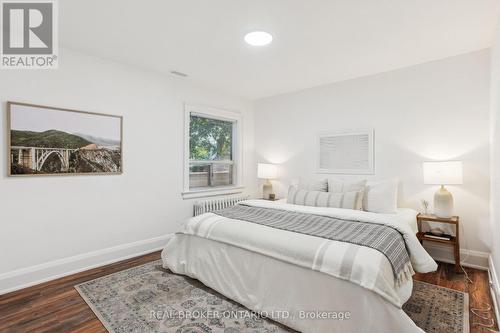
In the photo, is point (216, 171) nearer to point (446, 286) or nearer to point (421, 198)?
point (421, 198)

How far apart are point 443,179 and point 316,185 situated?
4.63 ft

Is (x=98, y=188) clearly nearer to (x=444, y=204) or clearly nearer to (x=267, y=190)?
(x=267, y=190)

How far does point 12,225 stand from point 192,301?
1866 mm

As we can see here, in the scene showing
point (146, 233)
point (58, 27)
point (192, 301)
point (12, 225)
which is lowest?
point (192, 301)

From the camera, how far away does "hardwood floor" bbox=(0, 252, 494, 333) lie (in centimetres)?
195

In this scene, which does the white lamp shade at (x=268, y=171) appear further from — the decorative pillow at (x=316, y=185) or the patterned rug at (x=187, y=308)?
the patterned rug at (x=187, y=308)

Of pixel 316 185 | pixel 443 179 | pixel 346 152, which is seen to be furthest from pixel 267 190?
pixel 443 179

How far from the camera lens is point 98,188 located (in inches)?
119

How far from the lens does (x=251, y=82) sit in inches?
157

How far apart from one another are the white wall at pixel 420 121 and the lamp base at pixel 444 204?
0.23 meters

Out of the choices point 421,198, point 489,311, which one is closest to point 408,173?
point 421,198

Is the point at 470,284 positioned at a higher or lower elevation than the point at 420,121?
lower

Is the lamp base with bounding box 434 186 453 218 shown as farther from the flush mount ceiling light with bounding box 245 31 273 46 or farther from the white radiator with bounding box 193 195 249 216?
the white radiator with bounding box 193 195 249 216

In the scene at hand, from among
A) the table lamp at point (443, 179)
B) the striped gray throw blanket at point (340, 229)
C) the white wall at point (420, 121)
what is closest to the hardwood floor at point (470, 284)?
the white wall at point (420, 121)
